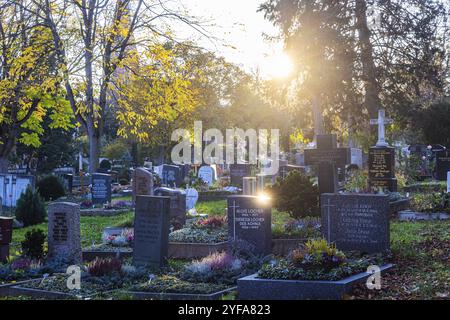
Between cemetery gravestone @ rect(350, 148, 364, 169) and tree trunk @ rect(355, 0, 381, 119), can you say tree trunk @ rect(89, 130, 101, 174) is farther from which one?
cemetery gravestone @ rect(350, 148, 364, 169)

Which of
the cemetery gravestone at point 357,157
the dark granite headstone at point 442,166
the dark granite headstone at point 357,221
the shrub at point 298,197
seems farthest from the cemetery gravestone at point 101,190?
the cemetery gravestone at point 357,157

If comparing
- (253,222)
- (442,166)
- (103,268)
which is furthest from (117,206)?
(442,166)

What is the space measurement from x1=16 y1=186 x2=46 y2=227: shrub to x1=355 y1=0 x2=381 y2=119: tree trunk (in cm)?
1831

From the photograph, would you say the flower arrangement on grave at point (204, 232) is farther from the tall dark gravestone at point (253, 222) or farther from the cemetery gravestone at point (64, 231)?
the cemetery gravestone at point (64, 231)

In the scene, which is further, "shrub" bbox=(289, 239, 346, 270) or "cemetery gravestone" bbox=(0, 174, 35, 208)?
"cemetery gravestone" bbox=(0, 174, 35, 208)

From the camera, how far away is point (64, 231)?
13.3m

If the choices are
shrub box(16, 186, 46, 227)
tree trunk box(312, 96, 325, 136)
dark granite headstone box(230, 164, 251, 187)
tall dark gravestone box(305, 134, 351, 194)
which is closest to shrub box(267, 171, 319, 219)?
tall dark gravestone box(305, 134, 351, 194)

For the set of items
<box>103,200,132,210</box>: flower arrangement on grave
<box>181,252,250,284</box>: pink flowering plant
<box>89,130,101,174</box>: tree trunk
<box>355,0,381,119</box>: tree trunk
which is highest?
<box>355,0,381,119</box>: tree trunk

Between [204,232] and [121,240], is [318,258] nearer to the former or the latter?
[204,232]

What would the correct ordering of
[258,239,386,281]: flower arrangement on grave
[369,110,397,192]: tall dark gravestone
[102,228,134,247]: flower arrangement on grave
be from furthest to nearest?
[369,110,397,192]: tall dark gravestone → [102,228,134,247]: flower arrangement on grave → [258,239,386,281]: flower arrangement on grave

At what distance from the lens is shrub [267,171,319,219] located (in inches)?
653

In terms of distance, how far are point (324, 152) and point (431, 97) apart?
1387 inches

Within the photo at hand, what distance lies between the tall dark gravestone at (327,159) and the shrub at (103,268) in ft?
24.1

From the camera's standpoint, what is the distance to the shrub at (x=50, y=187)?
3060cm
